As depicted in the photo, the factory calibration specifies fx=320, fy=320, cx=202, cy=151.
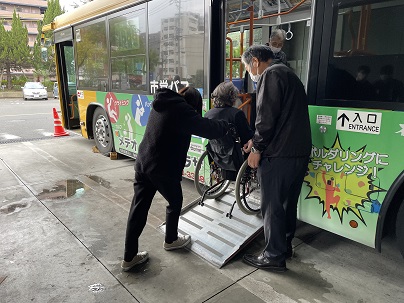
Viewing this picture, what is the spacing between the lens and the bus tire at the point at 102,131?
19.8 feet

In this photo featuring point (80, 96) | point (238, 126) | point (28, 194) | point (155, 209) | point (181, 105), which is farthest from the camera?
point (80, 96)

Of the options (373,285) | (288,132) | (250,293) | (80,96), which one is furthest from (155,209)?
(80,96)

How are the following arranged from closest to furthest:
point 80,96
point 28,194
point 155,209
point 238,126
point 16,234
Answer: point 238,126 → point 16,234 → point 155,209 → point 28,194 → point 80,96

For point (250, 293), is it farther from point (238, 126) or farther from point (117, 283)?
point (238, 126)

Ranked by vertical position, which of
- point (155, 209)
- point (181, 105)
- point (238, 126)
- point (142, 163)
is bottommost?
point (155, 209)

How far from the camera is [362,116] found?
2418 millimetres

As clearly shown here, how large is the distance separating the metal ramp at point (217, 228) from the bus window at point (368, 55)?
144cm

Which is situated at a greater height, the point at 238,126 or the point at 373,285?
the point at 238,126

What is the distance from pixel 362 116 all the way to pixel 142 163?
67.4 inches

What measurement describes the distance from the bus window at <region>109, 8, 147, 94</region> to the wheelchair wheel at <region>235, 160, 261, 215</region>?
231 centimetres

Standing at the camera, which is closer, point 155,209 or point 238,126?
point 238,126

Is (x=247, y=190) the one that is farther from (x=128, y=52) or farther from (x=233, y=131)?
(x=128, y=52)

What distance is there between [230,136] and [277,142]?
63 centimetres

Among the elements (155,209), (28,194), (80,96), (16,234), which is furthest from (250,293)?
(80,96)
